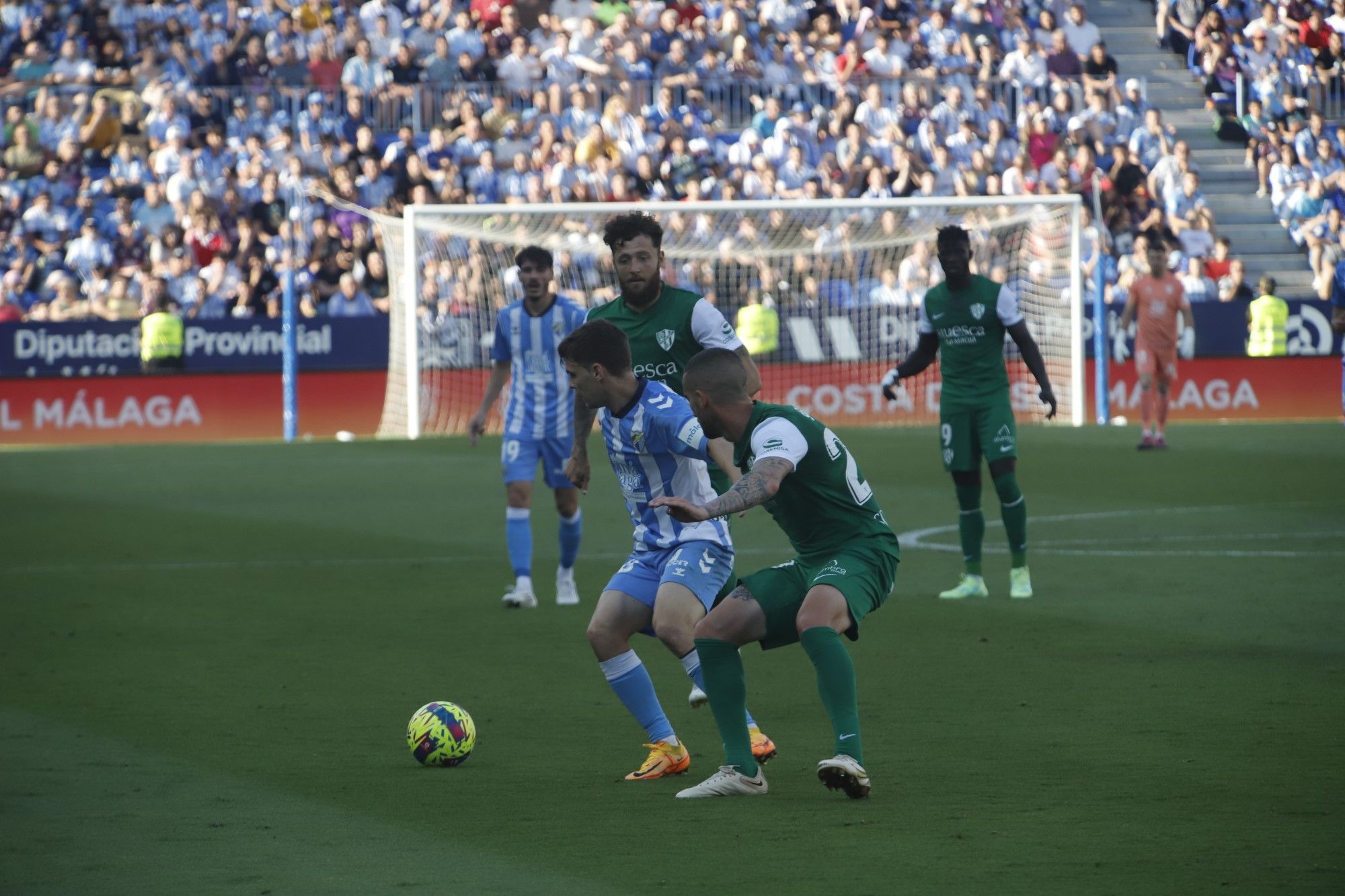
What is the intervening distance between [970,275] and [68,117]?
20.0 m

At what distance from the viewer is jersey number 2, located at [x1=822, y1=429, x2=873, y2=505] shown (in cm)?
591

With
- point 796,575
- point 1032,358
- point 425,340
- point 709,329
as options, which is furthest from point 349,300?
point 796,575

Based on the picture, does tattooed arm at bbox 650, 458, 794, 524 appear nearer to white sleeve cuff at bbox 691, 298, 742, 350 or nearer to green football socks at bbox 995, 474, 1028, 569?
white sleeve cuff at bbox 691, 298, 742, 350

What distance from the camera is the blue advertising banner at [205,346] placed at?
2436cm

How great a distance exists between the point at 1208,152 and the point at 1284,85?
1553mm

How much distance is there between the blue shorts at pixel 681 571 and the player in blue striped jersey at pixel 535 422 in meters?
4.51

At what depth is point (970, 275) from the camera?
35.9ft

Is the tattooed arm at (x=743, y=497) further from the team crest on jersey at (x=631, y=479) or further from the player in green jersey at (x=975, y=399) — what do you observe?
the player in green jersey at (x=975, y=399)

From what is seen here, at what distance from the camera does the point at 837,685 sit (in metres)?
5.69

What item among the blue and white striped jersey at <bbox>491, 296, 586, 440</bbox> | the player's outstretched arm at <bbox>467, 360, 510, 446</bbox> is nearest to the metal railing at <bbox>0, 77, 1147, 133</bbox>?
the player's outstretched arm at <bbox>467, 360, 510, 446</bbox>

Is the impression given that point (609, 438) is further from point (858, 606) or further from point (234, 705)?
point (234, 705)

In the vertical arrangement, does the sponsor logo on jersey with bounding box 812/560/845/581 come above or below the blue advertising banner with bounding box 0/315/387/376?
below

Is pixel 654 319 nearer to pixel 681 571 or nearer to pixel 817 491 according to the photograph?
pixel 681 571

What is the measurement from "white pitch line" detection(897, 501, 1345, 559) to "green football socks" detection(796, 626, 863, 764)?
23.4 ft
